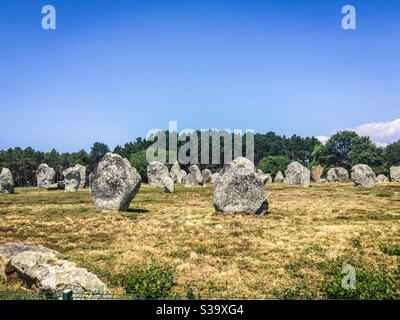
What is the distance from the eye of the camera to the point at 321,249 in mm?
12125

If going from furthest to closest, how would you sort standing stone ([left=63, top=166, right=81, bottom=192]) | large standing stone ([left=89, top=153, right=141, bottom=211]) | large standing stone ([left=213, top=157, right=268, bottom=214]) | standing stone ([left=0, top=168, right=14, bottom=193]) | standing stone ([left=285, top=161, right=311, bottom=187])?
standing stone ([left=285, top=161, right=311, bottom=187])
standing stone ([left=63, top=166, right=81, bottom=192])
standing stone ([left=0, top=168, right=14, bottom=193])
large standing stone ([left=89, top=153, right=141, bottom=211])
large standing stone ([left=213, top=157, right=268, bottom=214])

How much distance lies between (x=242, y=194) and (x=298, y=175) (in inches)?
1142

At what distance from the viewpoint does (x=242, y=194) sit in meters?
19.5

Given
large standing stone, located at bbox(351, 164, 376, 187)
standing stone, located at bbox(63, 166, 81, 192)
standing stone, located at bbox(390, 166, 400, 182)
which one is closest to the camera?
large standing stone, located at bbox(351, 164, 376, 187)

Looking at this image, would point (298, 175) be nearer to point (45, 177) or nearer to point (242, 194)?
point (242, 194)

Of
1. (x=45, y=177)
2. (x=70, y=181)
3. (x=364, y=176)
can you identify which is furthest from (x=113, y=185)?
(x=45, y=177)

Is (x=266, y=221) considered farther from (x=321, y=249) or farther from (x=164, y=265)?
(x=164, y=265)

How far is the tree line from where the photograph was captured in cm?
7138

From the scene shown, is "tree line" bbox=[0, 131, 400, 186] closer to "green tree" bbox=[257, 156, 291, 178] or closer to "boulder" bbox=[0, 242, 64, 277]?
"green tree" bbox=[257, 156, 291, 178]

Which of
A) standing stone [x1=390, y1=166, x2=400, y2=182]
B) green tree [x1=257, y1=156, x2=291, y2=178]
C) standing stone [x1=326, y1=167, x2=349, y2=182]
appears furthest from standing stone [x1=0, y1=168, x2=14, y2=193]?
standing stone [x1=390, y1=166, x2=400, y2=182]

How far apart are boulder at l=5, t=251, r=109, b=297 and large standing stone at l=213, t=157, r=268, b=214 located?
40.1 feet

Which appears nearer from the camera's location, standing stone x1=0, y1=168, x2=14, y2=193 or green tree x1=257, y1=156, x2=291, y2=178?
standing stone x1=0, y1=168, x2=14, y2=193

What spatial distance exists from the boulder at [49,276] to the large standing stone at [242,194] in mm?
12234
